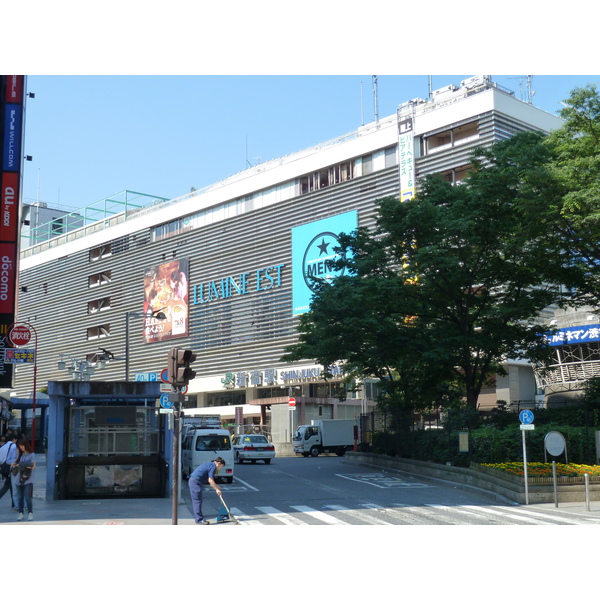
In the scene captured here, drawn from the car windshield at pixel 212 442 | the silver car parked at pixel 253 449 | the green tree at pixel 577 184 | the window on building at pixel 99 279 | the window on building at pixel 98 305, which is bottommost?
the silver car parked at pixel 253 449

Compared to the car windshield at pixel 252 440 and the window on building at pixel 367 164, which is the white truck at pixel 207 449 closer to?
the car windshield at pixel 252 440

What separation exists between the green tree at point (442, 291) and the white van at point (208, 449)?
556 cm

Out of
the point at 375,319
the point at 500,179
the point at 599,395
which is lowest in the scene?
the point at 599,395

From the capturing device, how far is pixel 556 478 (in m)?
21.6

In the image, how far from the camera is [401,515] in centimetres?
1864

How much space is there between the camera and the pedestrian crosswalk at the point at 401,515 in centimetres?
1750

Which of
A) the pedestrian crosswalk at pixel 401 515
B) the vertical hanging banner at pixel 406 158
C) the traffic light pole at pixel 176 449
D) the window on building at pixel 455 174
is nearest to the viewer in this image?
the traffic light pole at pixel 176 449

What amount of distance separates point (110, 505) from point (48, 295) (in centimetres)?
8093

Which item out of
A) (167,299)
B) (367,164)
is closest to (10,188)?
(367,164)

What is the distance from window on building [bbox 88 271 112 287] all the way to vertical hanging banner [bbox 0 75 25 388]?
5321 cm

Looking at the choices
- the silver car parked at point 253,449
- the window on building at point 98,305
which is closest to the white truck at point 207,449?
the silver car parked at point 253,449

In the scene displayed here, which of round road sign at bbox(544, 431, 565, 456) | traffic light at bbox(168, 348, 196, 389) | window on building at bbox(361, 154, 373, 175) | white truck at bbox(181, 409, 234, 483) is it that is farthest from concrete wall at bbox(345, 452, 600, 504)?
window on building at bbox(361, 154, 373, 175)
